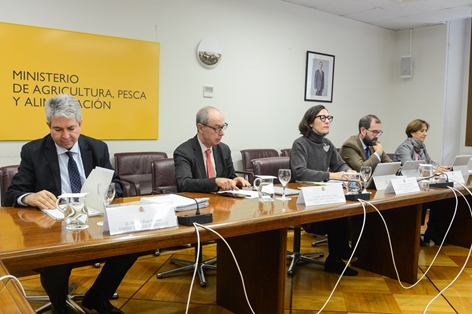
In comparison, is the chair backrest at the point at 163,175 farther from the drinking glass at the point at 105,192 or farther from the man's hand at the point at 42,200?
the drinking glass at the point at 105,192

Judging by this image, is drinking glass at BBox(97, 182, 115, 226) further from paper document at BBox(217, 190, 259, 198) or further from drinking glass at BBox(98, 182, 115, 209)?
paper document at BBox(217, 190, 259, 198)

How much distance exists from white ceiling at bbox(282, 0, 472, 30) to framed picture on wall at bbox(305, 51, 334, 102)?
1.98 feet

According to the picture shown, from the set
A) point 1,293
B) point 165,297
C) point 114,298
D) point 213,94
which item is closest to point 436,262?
point 165,297

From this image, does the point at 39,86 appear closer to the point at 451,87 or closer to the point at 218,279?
the point at 218,279

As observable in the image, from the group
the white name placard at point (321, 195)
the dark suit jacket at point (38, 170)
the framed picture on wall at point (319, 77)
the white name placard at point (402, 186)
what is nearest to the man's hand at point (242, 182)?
the white name placard at point (321, 195)

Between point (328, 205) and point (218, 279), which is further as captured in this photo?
point (218, 279)

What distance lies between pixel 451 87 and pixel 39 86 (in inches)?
211

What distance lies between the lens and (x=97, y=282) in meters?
2.25

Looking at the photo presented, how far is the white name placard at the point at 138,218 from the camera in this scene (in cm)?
149

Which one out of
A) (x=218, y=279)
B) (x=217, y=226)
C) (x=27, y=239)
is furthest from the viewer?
(x=218, y=279)

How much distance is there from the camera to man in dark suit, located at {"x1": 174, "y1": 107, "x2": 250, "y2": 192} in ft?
8.52

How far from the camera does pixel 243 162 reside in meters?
4.94

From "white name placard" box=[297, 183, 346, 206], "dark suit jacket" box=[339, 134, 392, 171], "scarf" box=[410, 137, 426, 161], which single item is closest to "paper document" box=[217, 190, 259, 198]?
"white name placard" box=[297, 183, 346, 206]

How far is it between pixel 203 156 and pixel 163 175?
91 centimetres
